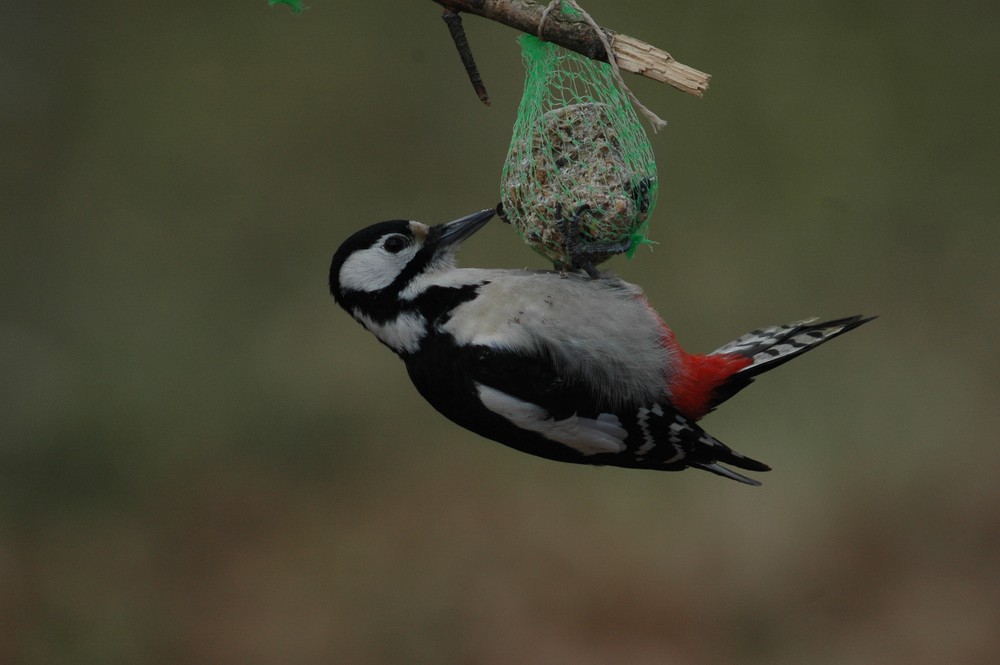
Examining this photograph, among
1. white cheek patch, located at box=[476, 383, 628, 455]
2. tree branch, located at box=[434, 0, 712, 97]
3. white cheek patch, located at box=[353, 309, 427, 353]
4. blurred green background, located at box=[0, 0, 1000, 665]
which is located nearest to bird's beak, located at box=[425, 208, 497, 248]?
white cheek patch, located at box=[353, 309, 427, 353]

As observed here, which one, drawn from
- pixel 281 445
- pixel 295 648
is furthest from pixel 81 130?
pixel 295 648

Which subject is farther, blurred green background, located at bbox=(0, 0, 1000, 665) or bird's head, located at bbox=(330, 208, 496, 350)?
blurred green background, located at bbox=(0, 0, 1000, 665)

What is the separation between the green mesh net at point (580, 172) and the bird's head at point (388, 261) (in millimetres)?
163

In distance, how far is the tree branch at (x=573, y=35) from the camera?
2.11 metres

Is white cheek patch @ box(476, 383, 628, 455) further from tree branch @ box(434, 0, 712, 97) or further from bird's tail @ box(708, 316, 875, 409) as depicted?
tree branch @ box(434, 0, 712, 97)

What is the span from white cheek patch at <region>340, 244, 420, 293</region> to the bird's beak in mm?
69

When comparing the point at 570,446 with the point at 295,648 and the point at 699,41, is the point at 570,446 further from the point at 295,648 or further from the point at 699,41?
the point at 699,41

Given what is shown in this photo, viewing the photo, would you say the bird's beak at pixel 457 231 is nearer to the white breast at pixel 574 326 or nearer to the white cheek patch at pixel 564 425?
the white breast at pixel 574 326

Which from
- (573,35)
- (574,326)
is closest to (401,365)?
(574,326)

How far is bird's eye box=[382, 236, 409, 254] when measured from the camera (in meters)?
2.61

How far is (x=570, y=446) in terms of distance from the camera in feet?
8.61

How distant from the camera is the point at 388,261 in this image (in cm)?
261

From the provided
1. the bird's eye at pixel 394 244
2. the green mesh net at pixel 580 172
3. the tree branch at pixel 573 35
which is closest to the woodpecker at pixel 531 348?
the bird's eye at pixel 394 244

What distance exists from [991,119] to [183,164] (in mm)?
4134
